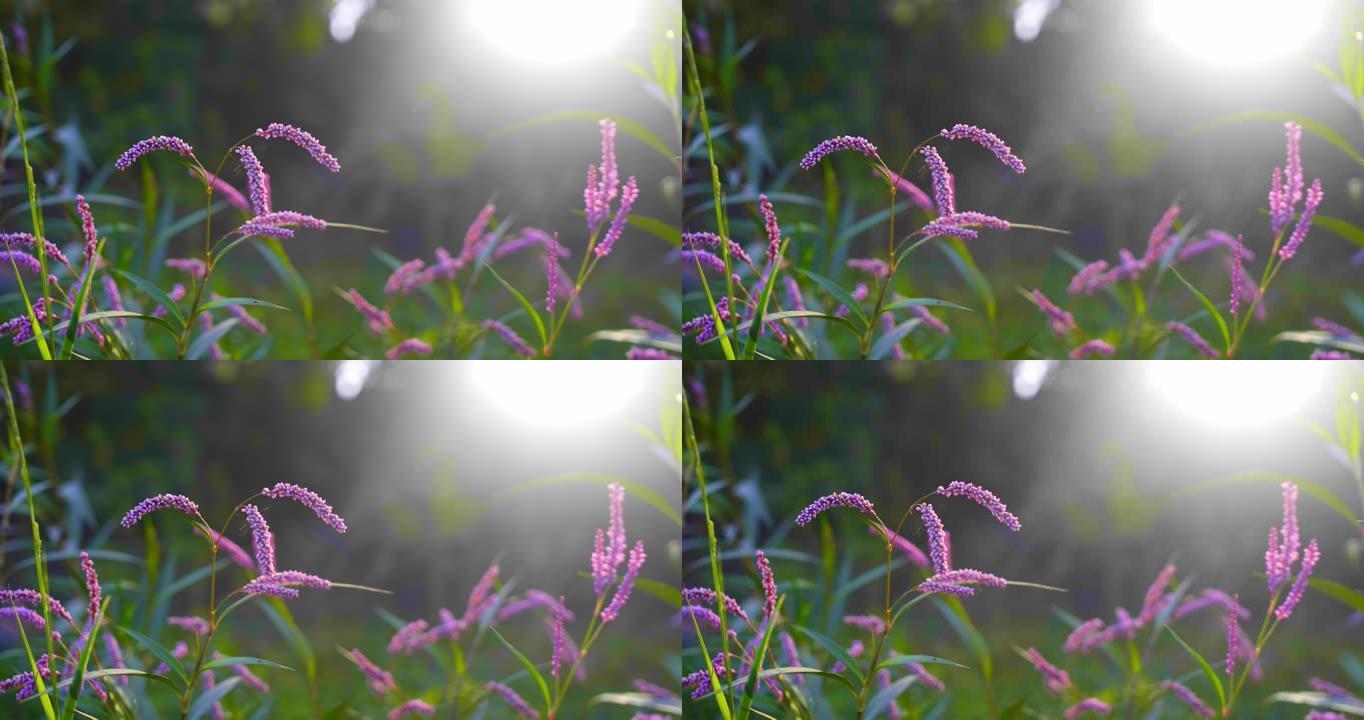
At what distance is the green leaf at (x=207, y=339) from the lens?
1.52 meters

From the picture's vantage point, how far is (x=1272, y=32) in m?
1.51

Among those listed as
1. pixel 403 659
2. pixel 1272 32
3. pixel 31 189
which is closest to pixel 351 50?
pixel 31 189

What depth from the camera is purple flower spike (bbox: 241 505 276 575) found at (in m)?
1.51

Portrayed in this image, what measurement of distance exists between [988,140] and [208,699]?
142 centimetres

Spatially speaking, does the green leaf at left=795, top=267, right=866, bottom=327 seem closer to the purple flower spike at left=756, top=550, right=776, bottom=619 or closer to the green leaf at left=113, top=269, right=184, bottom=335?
the purple flower spike at left=756, top=550, right=776, bottom=619

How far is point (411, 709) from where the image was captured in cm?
154

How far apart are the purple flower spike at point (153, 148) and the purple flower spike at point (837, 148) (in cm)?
92

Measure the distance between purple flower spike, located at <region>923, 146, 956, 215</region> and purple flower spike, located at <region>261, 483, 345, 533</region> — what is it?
1.02 meters

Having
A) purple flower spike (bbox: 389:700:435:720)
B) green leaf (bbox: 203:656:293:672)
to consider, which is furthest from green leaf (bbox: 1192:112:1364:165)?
green leaf (bbox: 203:656:293:672)

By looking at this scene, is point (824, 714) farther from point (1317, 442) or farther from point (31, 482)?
point (31, 482)

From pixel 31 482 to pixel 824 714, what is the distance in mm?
1235

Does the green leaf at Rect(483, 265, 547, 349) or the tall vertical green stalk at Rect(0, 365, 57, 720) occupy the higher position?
the green leaf at Rect(483, 265, 547, 349)

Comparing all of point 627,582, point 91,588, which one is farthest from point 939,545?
point 91,588

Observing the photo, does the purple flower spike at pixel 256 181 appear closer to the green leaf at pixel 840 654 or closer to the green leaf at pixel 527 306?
the green leaf at pixel 527 306
